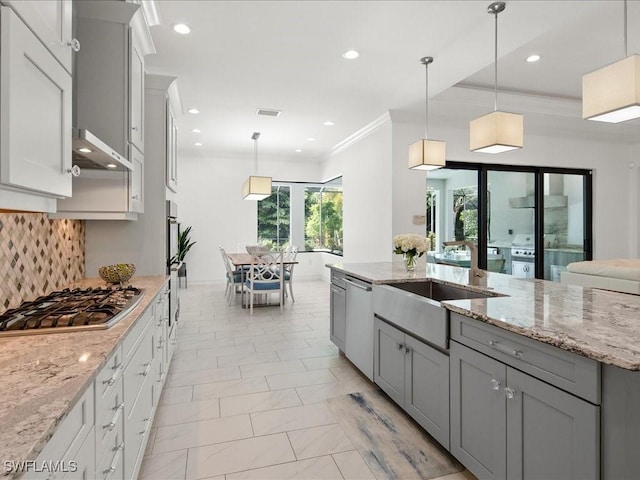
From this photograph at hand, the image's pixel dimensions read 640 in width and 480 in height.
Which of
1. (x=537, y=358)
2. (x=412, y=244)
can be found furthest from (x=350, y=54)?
(x=537, y=358)

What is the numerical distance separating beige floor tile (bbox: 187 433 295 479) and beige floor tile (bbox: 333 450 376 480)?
10.6 inches

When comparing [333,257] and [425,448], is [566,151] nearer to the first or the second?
[333,257]

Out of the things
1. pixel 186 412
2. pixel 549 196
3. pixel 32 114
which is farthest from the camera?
pixel 549 196

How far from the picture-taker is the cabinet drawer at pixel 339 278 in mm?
3473

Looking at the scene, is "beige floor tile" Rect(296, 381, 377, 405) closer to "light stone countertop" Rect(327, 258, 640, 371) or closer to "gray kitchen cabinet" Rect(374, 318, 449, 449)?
"gray kitchen cabinet" Rect(374, 318, 449, 449)

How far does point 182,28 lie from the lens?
308 centimetres

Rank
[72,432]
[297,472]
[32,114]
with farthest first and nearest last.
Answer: [297,472] < [32,114] < [72,432]

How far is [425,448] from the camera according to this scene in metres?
2.17

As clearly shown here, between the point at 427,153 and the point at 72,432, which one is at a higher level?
the point at 427,153

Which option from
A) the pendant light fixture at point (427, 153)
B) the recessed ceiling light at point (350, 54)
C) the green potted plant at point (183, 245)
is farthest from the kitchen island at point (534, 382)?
the green potted plant at point (183, 245)

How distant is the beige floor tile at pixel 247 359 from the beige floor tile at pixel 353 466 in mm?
1597

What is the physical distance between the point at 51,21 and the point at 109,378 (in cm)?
131

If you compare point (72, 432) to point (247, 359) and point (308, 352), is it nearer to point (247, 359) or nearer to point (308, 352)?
point (247, 359)

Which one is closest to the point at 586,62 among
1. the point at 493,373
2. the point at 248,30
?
the point at 248,30
